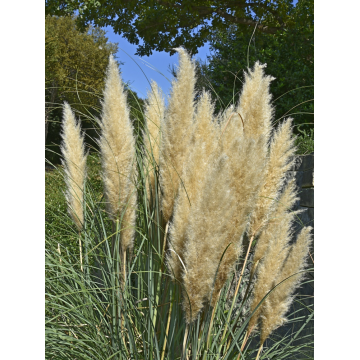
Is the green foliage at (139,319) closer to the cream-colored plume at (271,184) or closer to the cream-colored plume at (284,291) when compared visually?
the cream-colored plume at (284,291)

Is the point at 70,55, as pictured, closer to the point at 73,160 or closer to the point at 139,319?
the point at 73,160

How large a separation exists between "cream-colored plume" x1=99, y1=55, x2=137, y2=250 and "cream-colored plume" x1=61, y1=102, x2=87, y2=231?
1.07 ft

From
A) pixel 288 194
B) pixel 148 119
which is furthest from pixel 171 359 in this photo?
pixel 148 119

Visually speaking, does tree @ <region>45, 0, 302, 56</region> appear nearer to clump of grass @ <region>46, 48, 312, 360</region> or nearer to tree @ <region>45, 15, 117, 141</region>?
tree @ <region>45, 15, 117, 141</region>

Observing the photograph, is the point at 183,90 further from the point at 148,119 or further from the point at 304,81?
the point at 304,81

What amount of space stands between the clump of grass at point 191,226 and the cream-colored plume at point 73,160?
0.49ft

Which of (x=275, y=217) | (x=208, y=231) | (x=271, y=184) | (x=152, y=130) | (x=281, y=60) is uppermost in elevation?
(x=281, y=60)

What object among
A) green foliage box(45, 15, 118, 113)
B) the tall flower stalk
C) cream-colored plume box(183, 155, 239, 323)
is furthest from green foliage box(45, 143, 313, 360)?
green foliage box(45, 15, 118, 113)

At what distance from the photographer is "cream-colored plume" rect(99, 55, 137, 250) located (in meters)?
1.32

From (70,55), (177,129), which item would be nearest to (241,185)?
(177,129)

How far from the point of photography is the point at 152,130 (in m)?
1.56

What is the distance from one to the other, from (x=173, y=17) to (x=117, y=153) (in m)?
2.93
